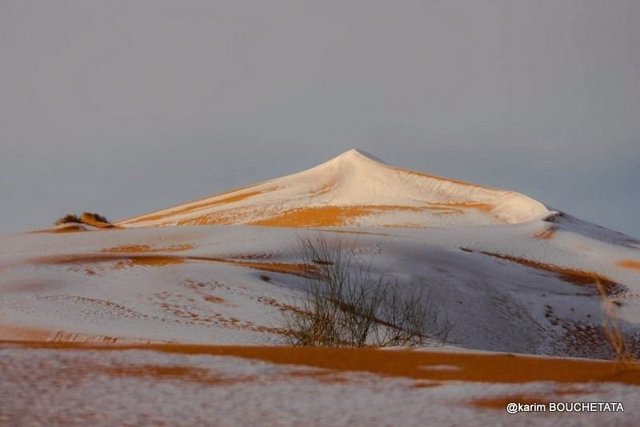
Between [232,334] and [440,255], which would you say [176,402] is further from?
[440,255]

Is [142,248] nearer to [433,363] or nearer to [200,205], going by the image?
[433,363]

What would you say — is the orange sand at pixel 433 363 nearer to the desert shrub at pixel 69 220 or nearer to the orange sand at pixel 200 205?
the desert shrub at pixel 69 220

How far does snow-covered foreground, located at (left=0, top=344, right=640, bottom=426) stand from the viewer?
200 inches

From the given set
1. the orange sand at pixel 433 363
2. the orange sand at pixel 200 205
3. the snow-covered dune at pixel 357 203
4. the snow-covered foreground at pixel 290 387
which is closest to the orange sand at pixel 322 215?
the snow-covered dune at pixel 357 203

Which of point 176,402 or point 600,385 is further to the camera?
point 600,385

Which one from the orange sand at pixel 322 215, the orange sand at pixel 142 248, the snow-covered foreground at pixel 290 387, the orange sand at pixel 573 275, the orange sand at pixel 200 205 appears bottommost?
the snow-covered foreground at pixel 290 387

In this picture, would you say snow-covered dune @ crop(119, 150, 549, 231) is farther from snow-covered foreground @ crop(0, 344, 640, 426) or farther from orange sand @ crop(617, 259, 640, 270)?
snow-covered foreground @ crop(0, 344, 640, 426)

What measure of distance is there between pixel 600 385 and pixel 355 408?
1.62 m

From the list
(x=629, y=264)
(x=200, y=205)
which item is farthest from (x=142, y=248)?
(x=200, y=205)

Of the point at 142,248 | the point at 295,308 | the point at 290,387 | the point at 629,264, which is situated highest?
the point at 142,248

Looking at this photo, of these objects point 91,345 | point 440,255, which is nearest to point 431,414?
point 91,345

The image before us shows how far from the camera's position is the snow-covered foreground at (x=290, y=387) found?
5.09 meters

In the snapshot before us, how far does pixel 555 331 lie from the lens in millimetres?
26219

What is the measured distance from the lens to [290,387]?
19.2 ft
